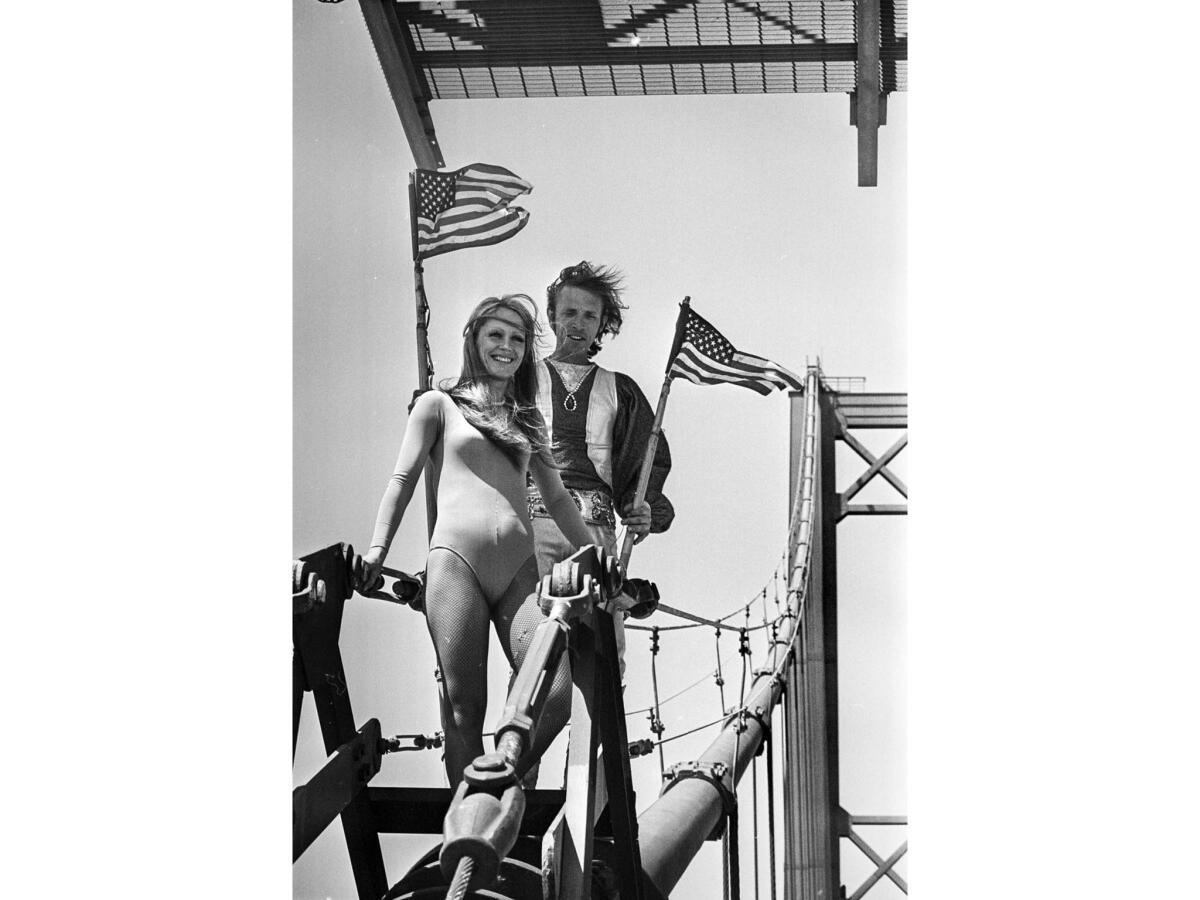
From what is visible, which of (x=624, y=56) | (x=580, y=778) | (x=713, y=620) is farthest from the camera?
(x=624, y=56)

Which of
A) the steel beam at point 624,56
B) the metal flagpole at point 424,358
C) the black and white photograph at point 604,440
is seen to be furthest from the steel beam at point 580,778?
the steel beam at point 624,56

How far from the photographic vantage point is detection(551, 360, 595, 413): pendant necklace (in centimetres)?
275

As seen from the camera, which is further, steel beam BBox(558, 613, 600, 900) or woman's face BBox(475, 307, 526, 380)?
woman's face BBox(475, 307, 526, 380)

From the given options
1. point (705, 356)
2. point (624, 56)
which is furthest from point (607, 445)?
point (624, 56)

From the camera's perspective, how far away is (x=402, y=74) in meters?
2.85

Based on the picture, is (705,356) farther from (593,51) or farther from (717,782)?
(717,782)

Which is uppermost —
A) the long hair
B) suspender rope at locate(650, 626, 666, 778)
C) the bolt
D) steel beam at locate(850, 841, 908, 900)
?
the long hair

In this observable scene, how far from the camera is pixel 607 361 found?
2.75 meters

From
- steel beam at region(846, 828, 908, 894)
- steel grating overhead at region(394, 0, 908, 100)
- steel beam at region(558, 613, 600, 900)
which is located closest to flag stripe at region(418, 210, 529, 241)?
steel grating overhead at region(394, 0, 908, 100)

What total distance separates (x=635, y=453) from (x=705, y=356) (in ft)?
0.72

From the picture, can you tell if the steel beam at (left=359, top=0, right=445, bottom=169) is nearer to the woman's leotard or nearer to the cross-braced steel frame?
the woman's leotard

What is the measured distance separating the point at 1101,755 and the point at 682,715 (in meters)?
0.72

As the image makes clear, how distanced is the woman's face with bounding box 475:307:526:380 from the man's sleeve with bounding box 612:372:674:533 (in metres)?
0.19
